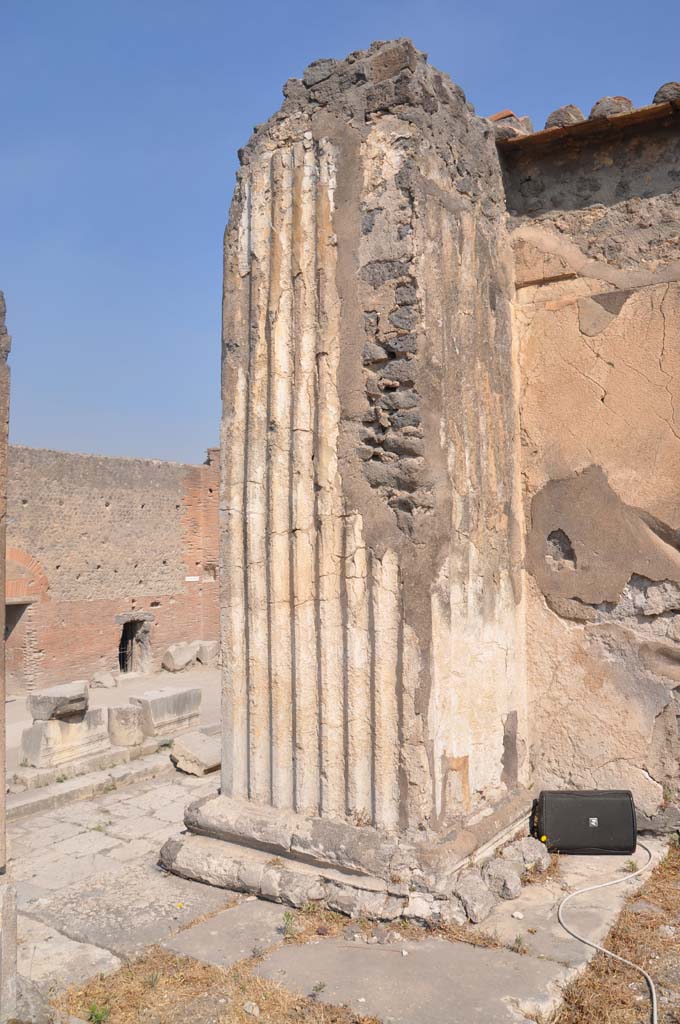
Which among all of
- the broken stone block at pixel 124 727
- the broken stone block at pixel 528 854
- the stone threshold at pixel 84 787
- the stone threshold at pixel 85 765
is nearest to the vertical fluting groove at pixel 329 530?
the broken stone block at pixel 528 854

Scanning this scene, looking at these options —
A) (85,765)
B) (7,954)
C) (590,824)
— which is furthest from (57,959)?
(85,765)

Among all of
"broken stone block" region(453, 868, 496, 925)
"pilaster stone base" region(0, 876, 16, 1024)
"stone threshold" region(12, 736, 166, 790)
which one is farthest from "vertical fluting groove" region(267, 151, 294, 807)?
"stone threshold" region(12, 736, 166, 790)

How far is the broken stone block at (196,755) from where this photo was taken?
24.5 ft

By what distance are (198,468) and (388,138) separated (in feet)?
50.1

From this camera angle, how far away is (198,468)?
1906 centimetres

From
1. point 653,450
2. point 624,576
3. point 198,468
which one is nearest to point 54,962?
point 624,576

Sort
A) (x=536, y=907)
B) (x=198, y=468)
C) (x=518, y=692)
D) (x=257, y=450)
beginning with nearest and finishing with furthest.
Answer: (x=536, y=907) → (x=257, y=450) → (x=518, y=692) → (x=198, y=468)

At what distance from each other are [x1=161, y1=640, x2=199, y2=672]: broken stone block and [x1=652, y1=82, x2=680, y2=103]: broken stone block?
15441 mm

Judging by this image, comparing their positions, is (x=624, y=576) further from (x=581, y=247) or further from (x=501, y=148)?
(x=501, y=148)

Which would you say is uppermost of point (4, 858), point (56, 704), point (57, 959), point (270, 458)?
point (270, 458)

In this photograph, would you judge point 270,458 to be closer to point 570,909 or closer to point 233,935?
point 233,935

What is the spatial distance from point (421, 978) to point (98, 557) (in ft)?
47.2

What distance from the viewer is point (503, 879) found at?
406 centimetres

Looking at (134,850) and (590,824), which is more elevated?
(590,824)
